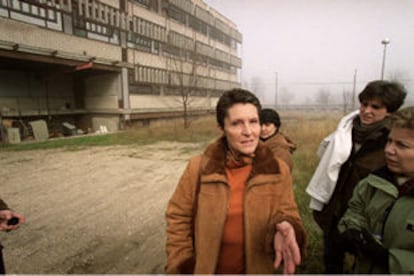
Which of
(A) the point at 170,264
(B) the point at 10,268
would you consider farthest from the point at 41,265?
(A) the point at 170,264

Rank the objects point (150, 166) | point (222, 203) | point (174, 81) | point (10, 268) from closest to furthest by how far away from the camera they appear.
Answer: point (222, 203) → point (10, 268) → point (150, 166) → point (174, 81)

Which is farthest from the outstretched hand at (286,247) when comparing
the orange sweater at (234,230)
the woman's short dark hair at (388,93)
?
the woman's short dark hair at (388,93)

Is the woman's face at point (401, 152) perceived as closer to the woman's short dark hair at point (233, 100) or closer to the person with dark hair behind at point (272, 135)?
the woman's short dark hair at point (233, 100)

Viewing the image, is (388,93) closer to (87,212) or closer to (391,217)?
(391,217)

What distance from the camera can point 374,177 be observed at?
1.45 m

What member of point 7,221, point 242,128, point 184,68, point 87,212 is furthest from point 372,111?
point 184,68

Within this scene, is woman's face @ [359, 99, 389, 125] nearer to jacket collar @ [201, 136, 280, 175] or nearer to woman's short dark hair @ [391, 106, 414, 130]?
woman's short dark hair @ [391, 106, 414, 130]

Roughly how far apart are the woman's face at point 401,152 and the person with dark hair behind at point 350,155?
42 centimetres

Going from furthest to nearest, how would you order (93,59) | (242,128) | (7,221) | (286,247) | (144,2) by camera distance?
1. (144,2)
2. (93,59)
3. (7,221)
4. (242,128)
5. (286,247)

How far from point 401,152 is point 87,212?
14.8ft

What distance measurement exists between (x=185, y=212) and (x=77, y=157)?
8739 mm

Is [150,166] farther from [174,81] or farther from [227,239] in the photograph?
[174,81]

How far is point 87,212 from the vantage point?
426 centimetres

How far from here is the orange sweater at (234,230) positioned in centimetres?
140
